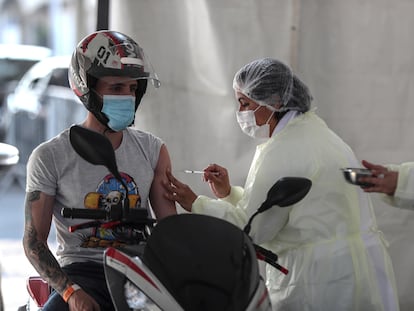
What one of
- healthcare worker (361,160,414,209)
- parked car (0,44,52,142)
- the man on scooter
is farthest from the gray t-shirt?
parked car (0,44,52,142)

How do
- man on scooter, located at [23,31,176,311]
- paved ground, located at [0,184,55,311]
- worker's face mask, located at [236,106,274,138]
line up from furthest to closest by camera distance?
paved ground, located at [0,184,55,311] → worker's face mask, located at [236,106,274,138] → man on scooter, located at [23,31,176,311]

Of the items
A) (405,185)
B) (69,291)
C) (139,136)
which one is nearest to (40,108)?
(139,136)

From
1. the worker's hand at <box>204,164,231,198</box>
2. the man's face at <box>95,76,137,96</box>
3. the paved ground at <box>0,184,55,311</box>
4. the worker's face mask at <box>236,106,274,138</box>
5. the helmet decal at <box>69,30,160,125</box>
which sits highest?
the helmet decal at <box>69,30,160,125</box>

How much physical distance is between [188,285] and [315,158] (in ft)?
2.74

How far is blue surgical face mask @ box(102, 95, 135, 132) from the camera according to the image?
241cm

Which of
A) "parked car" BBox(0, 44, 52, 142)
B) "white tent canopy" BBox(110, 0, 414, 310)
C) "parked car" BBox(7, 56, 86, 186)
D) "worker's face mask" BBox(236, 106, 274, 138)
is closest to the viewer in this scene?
"worker's face mask" BBox(236, 106, 274, 138)

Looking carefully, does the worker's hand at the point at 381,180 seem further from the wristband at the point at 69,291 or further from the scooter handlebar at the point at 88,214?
the wristband at the point at 69,291

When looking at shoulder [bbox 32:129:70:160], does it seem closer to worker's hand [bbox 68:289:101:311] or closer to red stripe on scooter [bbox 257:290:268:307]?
worker's hand [bbox 68:289:101:311]

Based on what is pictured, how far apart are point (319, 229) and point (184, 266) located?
0.79m

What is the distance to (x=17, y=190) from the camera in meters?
7.67

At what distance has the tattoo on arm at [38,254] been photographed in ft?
7.41

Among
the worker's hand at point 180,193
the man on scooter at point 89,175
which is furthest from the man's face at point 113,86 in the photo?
the worker's hand at point 180,193

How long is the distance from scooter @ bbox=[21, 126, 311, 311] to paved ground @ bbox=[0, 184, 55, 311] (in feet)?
7.66

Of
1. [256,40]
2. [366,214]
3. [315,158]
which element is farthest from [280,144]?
[256,40]
